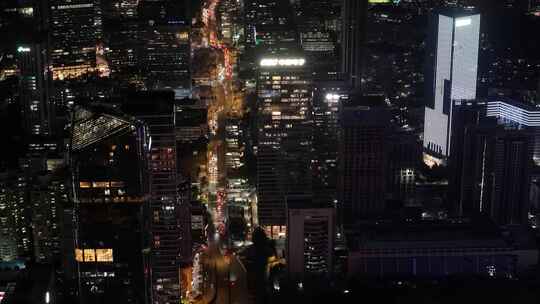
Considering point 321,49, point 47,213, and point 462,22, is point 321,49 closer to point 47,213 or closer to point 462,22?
point 462,22

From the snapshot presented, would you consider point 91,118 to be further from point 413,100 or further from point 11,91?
point 413,100

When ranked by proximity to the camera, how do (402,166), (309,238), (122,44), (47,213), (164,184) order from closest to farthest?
1. (164,184)
2. (309,238)
3. (47,213)
4. (402,166)
5. (122,44)

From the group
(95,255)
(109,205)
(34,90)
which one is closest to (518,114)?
(34,90)

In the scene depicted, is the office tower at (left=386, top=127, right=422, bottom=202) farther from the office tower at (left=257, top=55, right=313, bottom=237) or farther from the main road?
the main road

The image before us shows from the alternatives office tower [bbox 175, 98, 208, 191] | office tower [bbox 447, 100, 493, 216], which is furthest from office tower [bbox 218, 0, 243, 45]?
office tower [bbox 447, 100, 493, 216]

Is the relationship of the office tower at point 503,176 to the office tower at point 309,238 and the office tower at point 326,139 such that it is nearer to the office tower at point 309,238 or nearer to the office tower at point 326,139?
the office tower at point 326,139
